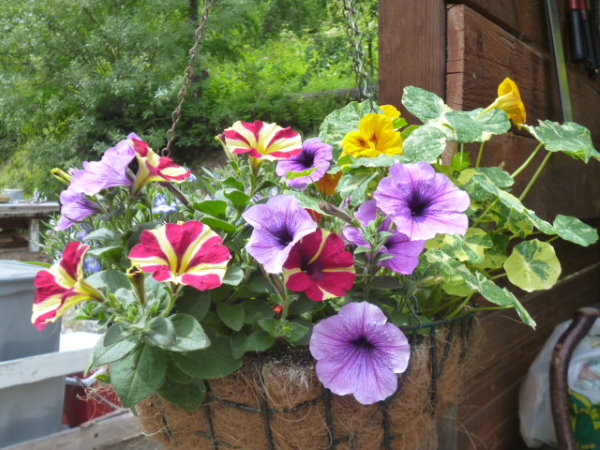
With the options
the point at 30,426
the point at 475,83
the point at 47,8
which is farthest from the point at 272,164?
the point at 47,8

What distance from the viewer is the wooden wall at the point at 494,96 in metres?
0.94

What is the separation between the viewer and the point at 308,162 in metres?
0.63

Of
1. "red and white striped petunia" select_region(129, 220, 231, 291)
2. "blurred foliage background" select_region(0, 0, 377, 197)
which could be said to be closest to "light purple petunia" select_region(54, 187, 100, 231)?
"red and white striped petunia" select_region(129, 220, 231, 291)

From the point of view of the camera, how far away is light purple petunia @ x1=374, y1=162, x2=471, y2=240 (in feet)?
1.57

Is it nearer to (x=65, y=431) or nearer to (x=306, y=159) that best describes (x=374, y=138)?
(x=306, y=159)

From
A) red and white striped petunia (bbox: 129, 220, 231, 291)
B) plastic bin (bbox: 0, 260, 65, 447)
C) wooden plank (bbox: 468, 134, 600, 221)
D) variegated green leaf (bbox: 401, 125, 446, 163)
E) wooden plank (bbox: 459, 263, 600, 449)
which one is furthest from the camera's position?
plastic bin (bbox: 0, 260, 65, 447)

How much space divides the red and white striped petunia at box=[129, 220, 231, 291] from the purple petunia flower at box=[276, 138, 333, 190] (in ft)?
0.60

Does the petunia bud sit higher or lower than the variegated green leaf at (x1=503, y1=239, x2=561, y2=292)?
higher

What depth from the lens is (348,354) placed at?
48 centimetres

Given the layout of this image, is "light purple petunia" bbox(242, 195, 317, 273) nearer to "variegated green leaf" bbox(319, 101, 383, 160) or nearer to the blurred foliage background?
"variegated green leaf" bbox(319, 101, 383, 160)

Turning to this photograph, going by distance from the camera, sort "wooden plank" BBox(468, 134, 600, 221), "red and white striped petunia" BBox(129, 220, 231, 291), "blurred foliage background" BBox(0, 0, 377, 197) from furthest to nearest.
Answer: "blurred foliage background" BBox(0, 0, 377, 197), "wooden plank" BBox(468, 134, 600, 221), "red and white striped petunia" BBox(129, 220, 231, 291)

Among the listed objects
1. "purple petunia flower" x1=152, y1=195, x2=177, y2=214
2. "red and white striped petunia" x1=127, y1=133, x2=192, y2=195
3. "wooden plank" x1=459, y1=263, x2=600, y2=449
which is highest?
"red and white striped petunia" x1=127, y1=133, x2=192, y2=195

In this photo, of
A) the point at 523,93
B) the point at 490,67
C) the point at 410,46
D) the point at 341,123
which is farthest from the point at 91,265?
the point at 523,93

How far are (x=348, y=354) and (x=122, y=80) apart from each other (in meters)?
7.75
